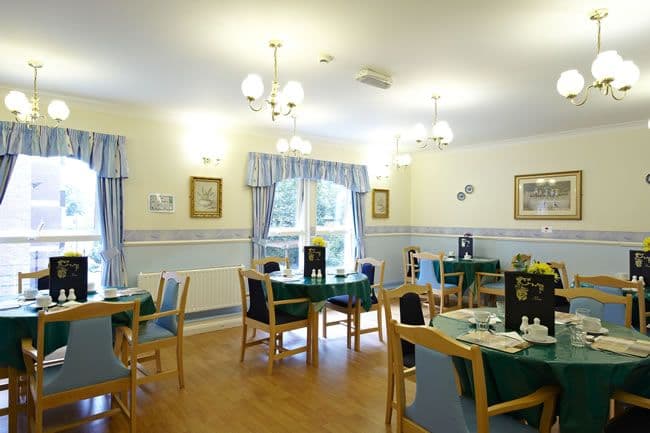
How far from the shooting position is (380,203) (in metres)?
7.38

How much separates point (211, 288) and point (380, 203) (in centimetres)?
342

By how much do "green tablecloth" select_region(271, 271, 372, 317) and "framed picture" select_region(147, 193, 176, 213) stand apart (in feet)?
5.61

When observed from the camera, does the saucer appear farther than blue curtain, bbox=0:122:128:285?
No

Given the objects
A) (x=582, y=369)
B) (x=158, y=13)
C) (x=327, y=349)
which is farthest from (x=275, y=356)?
(x=158, y=13)

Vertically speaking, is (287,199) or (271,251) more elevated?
(287,199)

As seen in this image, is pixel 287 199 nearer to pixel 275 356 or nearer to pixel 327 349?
pixel 327 349

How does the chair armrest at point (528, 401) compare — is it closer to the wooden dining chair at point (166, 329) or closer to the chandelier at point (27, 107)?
the wooden dining chair at point (166, 329)

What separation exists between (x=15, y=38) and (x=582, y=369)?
403cm

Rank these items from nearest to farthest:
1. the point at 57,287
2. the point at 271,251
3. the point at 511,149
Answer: the point at 57,287 → the point at 271,251 → the point at 511,149

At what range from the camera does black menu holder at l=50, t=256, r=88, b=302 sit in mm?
3176

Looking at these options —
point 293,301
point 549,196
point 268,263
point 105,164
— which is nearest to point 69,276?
point 105,164

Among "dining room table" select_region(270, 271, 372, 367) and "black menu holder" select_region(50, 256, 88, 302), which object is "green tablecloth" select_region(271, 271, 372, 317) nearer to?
"dining room table" select_region(270, 271, 372, 367)

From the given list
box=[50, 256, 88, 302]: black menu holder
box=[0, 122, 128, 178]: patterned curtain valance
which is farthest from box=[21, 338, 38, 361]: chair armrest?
box=[0, 122, 128, 178]: patterned curtain valance

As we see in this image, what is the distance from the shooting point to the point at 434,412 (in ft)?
5.99
